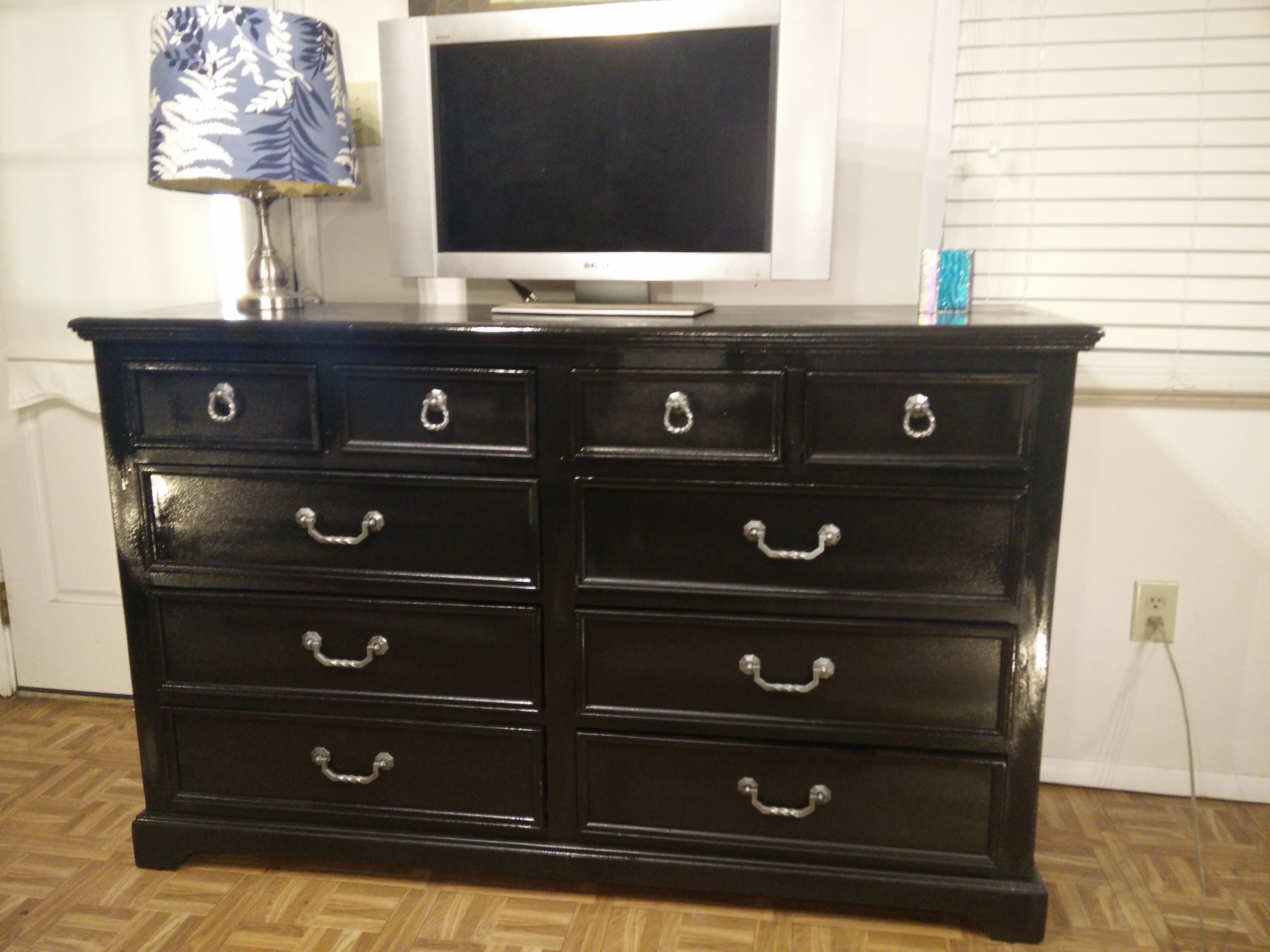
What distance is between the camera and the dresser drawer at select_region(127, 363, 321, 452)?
147 centimetres

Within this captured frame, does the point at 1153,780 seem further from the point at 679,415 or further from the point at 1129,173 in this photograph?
the point at 679,415

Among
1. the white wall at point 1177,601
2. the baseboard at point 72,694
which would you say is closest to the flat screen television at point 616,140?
the white wall at point 1177,601

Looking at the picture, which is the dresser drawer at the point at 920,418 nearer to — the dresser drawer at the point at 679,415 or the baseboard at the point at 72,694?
the dresser drawer at the point at 679,415

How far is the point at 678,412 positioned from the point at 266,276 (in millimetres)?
882

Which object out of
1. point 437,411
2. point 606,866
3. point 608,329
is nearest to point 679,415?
point 608,329

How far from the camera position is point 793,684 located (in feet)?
4.74

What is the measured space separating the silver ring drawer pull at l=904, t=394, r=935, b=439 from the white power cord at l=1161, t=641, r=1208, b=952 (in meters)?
0.89

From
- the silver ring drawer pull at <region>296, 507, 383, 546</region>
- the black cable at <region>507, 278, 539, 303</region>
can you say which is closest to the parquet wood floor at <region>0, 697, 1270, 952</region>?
the silver ring drawer pull at <region>296, 507, 383, 546</region>

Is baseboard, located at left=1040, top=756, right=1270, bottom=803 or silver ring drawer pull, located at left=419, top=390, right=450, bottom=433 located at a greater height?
silver ring drawer pull, located at left=419, top=390, right=450, bottom=433

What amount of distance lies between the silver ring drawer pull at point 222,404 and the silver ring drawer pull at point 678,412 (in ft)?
2.26

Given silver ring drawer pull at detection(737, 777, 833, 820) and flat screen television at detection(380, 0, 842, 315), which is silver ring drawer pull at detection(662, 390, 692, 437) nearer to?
flat screen television at detection(380, 0, 842, 315)

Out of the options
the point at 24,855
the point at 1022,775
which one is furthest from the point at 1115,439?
the point at 24,855

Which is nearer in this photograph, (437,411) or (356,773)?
(437,411)

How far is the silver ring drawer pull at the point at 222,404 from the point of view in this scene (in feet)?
4.87
